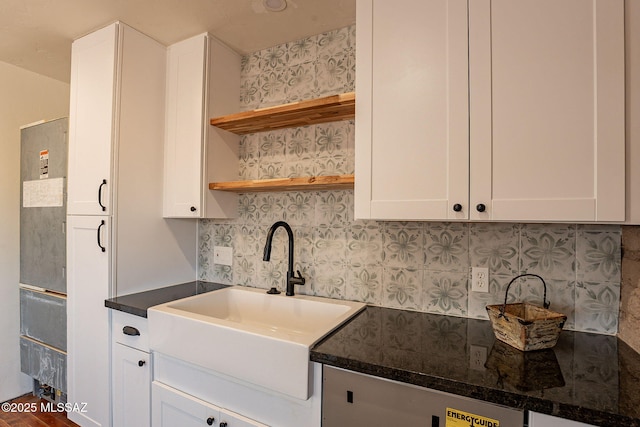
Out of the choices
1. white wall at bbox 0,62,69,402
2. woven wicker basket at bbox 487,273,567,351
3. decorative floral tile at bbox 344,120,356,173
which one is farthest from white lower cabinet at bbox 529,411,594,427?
white wall at bbox 0,62,69,402

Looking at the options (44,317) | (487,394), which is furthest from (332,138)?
(44,317)

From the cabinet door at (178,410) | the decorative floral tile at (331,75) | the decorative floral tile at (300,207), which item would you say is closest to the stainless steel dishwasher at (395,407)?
the cabinet door at (178,410)

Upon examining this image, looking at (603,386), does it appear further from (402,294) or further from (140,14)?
(140,14)

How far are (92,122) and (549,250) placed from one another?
7.62 feet

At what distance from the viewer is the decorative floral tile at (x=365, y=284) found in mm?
1616

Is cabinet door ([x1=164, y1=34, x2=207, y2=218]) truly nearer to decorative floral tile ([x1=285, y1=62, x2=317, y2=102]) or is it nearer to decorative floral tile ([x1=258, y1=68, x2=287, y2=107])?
decorative floral tile ([x1=258, y1=68, x2=287, y2=107])

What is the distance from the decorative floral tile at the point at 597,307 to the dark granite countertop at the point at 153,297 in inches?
69.9

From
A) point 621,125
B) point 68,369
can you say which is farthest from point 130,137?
point 621,125

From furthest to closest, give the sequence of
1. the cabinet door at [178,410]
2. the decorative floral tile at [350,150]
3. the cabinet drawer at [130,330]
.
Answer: the decorative floral tile at [350,150] → the cabinet drawer at [130,330] → the cabinet door at [178,410]

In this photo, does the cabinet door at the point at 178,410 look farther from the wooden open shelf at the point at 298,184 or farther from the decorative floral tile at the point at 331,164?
the decorative floral tile at the point at 331,164

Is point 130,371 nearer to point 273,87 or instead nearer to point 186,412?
point 186,412

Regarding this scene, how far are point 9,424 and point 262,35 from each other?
2886mm

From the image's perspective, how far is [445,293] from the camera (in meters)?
1.47

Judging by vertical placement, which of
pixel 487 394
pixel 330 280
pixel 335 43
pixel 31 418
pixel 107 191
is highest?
pixel 335 43
